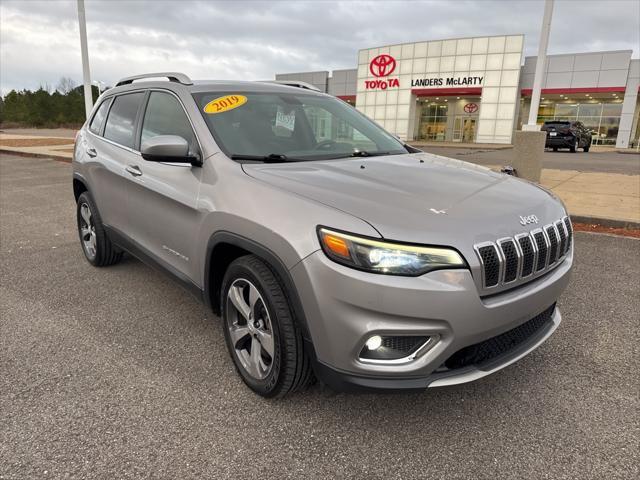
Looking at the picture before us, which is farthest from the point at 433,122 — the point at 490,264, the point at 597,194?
the point at 490,264

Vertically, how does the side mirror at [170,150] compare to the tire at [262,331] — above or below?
above

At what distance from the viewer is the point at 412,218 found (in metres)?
2.14

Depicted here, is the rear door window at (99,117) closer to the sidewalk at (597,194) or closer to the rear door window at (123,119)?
the rear door window at (123,119)

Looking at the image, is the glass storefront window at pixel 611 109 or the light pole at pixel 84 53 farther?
the glass storefront window at pixel 611 109

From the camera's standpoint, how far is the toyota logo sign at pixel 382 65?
38.6 metres

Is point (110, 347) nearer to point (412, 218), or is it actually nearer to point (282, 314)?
point (282, 314)

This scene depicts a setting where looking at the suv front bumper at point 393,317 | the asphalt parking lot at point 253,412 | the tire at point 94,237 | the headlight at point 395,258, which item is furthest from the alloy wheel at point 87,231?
the headlight at point 395,258

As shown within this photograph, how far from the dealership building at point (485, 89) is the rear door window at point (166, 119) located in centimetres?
2860

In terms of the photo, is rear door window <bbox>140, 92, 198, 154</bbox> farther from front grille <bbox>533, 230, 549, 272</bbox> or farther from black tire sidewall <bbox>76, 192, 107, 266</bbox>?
front grille <bbox>533, 230, 549, 272</bbox>

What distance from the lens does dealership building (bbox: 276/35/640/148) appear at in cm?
3412

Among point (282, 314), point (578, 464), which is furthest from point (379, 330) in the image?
point (578, 464)

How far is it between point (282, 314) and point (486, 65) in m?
37.1

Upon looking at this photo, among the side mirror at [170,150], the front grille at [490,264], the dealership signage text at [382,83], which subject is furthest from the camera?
the dealership signage text at [382,83]

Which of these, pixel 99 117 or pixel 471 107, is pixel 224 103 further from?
pixel 471 107
